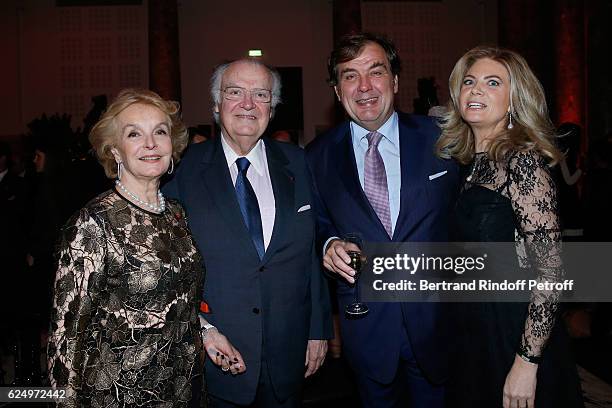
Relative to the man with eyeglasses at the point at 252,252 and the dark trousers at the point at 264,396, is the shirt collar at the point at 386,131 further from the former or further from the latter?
the dark trousers at the point at 264,396

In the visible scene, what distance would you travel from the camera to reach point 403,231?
262cm

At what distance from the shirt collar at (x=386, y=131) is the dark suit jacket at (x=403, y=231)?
4 cm

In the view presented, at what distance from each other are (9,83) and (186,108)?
4.09 metres

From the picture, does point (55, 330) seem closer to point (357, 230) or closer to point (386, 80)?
point (357, 230)

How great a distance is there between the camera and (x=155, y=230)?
2.28m

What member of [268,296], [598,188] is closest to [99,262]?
[268,296]

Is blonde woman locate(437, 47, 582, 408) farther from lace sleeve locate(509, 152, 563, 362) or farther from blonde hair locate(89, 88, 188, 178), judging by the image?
blonde hair locate(89, 88, 188, 178)

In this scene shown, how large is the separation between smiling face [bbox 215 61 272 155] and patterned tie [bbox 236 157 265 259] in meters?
0.12

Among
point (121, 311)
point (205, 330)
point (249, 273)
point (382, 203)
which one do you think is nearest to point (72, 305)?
point (121, 311)

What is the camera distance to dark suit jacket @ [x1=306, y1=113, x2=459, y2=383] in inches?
104

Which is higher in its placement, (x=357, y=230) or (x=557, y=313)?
(x=357, y=230)

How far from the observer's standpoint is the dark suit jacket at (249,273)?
2.57 m

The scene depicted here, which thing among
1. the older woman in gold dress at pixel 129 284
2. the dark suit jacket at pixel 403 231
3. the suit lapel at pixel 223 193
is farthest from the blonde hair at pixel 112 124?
the dark suit jacket at pixel 403 231

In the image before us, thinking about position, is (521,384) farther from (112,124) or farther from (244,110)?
(112,124)
